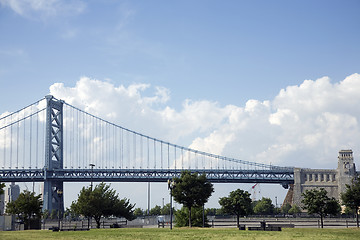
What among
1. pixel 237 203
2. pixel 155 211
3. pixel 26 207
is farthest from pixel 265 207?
pixel 26 207

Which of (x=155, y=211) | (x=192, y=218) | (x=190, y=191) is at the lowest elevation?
(x=155, y=211)

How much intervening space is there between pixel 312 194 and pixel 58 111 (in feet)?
408

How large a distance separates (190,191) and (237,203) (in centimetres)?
1073

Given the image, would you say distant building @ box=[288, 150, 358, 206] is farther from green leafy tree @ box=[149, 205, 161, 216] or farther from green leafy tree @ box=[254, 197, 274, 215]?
green leafy tree @ box=[149, 205, 161, 216]

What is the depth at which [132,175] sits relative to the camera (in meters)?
172

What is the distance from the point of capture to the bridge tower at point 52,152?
517 feet

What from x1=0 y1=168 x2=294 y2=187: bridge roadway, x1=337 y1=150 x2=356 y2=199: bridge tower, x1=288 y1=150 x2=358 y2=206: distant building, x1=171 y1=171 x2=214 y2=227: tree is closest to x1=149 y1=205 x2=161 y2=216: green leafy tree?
x1=0 y1=168 x2=294 y2=187: bridge roadway

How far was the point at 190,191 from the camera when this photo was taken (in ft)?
202

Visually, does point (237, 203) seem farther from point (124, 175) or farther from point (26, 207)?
point (124, 175)

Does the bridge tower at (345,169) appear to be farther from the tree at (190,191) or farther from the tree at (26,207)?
the tree at (26,207)

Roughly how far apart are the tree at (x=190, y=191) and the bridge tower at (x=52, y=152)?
103092mm

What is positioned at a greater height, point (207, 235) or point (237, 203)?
point (237, 203)

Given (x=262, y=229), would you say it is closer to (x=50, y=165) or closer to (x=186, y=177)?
(x=186, y=177)

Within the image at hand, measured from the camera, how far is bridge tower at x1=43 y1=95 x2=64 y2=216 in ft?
517
